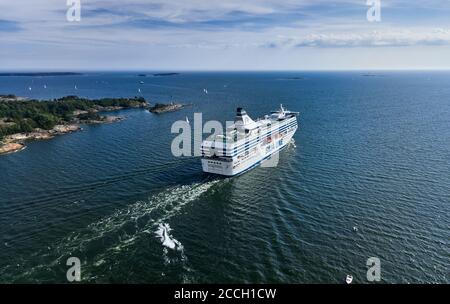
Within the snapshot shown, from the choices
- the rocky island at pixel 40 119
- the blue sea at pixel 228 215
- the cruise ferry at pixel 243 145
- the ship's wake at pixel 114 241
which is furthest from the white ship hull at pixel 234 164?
the rocky island at pixel 40 119

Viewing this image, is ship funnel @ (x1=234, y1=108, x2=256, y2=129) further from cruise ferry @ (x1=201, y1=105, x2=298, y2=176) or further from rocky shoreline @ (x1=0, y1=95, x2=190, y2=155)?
rocky shoreline @ (x1=0, y1=95, x2=190, y2=155)

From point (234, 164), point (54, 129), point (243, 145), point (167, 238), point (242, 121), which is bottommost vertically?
point (167, 238)

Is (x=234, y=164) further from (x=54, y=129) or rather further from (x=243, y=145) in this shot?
(x=54, y=129)

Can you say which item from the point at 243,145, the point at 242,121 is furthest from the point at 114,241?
the point at 242,121

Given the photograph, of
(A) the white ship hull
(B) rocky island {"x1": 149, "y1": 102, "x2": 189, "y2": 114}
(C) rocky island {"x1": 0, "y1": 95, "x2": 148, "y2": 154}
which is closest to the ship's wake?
(A) the white ship hull

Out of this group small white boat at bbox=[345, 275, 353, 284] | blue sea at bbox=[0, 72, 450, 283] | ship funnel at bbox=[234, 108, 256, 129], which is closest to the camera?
small white boat at bbox=[345, 275, 353, 284]

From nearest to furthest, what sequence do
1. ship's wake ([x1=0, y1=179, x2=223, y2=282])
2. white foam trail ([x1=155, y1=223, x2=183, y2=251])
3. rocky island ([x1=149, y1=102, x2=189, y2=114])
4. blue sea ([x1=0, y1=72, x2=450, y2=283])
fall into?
ship's wake ([x1=0, y1=179, x2=223, y2=282])
blue sea ([x1=0, y1=72, x2=450, y2=283])
white foam trail ([x1=155, y1=223, x2=183, y2=251])
rocky island ([x1=149, y1=102, x2=189, y2=114])
